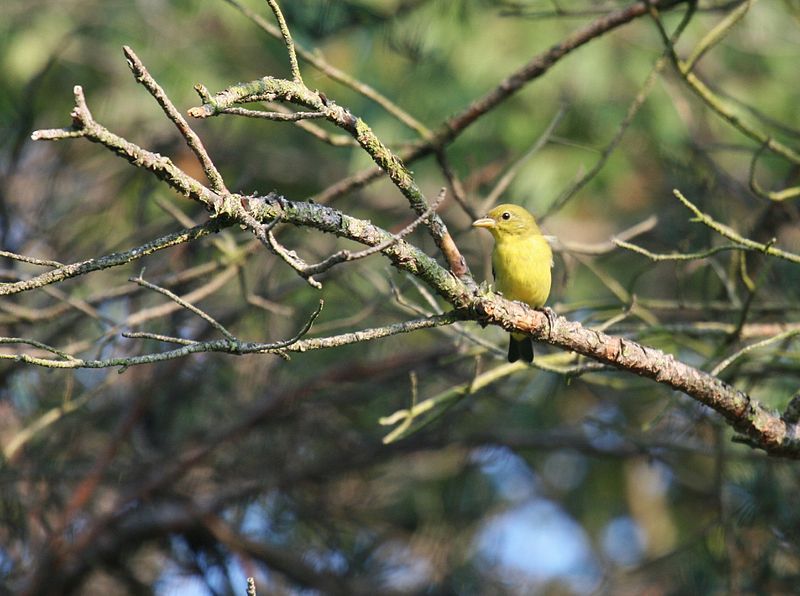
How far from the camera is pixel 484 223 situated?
4.05 metres

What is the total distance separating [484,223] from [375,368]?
100 centimetres

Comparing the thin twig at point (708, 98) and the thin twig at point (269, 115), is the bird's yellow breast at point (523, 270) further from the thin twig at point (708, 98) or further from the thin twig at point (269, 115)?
the thin twig at point (269, 115)

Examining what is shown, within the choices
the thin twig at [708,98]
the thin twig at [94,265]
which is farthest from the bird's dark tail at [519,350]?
the thin twig at [94,265]

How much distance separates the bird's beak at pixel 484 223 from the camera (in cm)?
397

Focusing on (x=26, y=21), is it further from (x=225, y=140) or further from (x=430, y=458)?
(x=430, y=458)

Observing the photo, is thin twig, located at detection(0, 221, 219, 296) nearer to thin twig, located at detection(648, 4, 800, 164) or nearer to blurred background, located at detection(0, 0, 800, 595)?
blurred background, located at detection(0, 0, 800, 595)

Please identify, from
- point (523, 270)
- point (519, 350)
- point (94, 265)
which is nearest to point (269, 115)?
point (94, 265)

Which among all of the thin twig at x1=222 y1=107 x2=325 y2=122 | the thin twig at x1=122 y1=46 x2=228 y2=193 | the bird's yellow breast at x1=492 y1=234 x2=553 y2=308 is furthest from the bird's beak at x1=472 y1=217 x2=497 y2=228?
the thin twig at x1=122 y1=46 x2=228 y2=193

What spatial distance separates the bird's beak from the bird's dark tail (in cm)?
48

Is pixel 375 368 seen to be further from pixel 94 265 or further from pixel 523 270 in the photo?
pixel 94 265

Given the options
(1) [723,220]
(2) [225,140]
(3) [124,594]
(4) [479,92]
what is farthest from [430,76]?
(3) [124,594]

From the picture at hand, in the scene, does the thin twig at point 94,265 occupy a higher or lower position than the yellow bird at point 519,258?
higher

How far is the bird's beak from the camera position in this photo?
156 inches

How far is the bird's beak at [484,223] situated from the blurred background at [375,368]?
0.09 m
